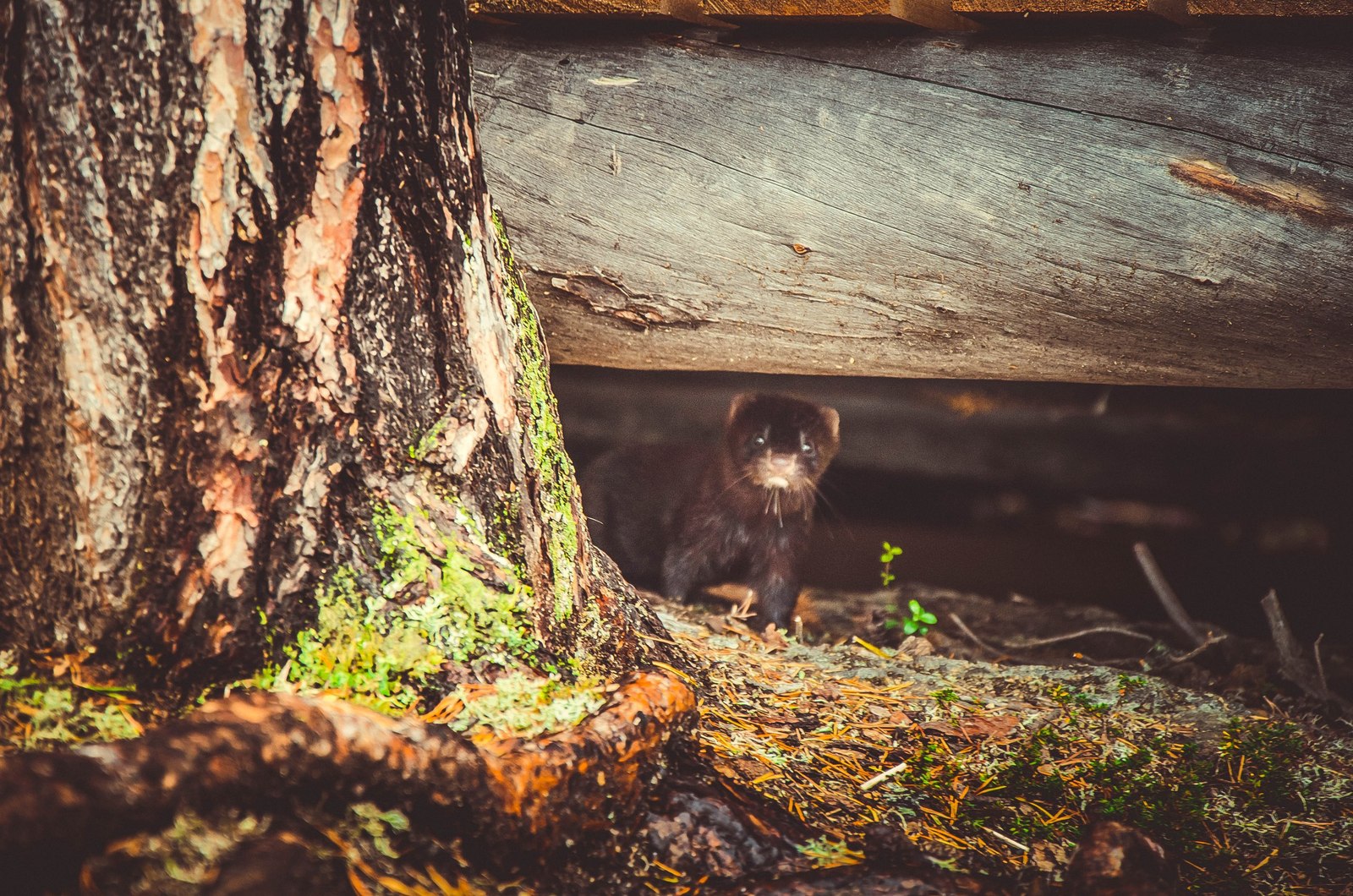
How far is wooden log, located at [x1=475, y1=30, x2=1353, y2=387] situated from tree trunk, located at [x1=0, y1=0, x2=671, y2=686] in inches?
53.7

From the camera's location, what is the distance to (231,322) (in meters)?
1.94

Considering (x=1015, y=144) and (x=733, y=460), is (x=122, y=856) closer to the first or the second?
(x=1015, y=144)

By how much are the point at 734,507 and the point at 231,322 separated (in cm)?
397

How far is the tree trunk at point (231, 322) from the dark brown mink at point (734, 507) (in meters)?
3.18

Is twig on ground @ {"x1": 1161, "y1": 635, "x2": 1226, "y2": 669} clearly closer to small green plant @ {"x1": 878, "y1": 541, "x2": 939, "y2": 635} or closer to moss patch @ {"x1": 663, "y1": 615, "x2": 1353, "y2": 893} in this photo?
moss patch @ {"x1": 663, "y1": 615, "x2": 1353, "y2": 893}

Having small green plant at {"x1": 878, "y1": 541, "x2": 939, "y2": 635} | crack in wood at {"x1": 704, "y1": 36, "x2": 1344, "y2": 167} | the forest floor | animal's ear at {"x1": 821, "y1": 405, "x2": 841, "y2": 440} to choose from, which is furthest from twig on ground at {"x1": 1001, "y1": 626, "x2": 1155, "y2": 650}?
crack in wood at {"x1": 704, "y1": 36, "x2": 1344, "y2": 167}

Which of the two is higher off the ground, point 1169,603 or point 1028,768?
point 1028,768

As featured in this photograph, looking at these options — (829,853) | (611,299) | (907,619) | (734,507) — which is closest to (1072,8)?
Answer: (611,299)

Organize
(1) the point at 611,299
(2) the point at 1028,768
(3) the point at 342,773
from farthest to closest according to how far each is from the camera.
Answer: (1) the point at 611,299
(2) the point at 1028,768
(3) the point at 342,773

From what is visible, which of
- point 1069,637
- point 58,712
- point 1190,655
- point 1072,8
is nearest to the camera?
point 58,712

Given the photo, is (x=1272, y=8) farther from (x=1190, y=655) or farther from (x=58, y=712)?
(x=58, y=712)

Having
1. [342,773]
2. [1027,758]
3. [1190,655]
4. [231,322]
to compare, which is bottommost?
[1190,655]

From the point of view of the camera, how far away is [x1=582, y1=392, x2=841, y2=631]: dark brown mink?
5.40 metres

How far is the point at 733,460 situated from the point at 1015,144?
8.98 feet
